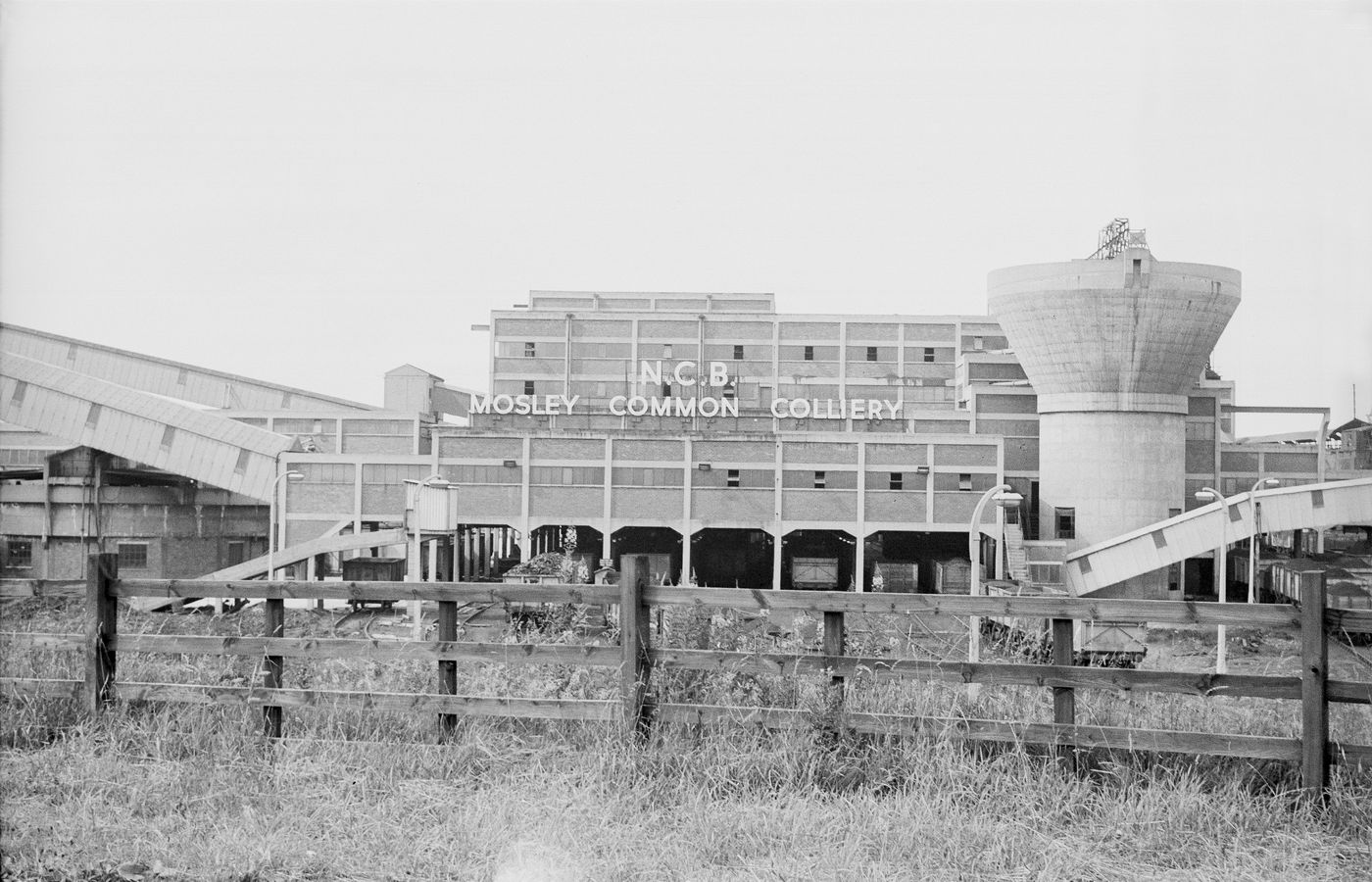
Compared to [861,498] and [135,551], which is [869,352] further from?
[135,551]

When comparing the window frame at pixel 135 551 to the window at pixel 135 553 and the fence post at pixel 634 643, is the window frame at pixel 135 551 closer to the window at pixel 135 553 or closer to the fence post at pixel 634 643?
the window at pixel 135 553

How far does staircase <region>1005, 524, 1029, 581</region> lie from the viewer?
51906mm

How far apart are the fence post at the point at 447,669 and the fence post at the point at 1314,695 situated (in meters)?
5.26

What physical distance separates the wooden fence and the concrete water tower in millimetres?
49954

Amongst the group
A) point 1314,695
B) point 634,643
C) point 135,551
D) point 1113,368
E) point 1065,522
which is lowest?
point 135,551

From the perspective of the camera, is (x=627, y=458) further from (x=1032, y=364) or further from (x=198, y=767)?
(x=198, y=767)

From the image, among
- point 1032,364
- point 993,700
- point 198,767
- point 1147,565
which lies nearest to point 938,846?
point 993,700

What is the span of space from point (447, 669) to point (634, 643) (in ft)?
4.48

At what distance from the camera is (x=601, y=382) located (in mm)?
77375

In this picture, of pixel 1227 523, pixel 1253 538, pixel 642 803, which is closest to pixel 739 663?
pixel 642 803

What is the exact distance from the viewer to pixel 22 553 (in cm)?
5941

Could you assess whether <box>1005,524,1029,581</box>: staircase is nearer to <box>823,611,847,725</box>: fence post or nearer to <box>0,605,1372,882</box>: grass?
<box>0,605,1372,882</box>: grass

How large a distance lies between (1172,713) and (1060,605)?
1.68m

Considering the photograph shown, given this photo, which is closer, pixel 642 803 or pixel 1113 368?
pixel 642 803
